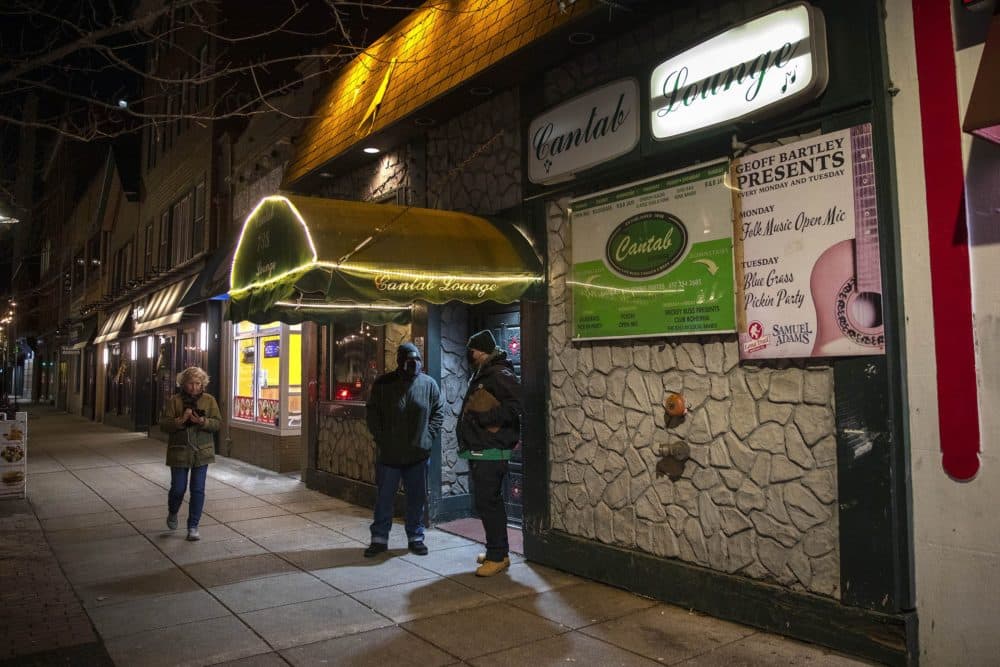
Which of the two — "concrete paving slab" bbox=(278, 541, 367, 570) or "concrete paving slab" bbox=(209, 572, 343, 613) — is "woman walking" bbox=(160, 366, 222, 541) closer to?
"concrete paving slab" bbox=(278, 541, 367, 570)

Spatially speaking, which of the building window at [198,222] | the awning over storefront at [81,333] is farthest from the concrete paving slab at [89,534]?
the awning over storefront at [81,333]

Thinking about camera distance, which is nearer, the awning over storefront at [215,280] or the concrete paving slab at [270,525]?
the concrete paving slab at [270,525]

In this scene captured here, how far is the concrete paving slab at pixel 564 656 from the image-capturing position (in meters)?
4.31

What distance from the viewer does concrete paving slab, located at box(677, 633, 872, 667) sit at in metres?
4.24

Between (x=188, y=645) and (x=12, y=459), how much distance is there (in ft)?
23.8

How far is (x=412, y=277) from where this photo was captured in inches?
251

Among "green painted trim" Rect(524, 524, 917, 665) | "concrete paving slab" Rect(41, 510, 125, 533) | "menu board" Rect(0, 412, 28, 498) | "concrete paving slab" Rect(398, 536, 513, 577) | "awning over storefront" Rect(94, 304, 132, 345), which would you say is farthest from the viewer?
"awning over storefront" Rect(94, 304, 132, 345)

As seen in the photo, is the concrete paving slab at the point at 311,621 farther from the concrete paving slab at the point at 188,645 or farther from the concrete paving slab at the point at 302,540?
the concrete paving slab at the point at 302,540

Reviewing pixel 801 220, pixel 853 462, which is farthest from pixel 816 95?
pixel 853 462

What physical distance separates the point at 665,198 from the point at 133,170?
80.0ft

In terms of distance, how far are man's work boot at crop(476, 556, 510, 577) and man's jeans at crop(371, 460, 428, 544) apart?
1.01 metres

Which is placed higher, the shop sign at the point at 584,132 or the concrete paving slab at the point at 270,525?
A: the shop sign at the point at 584,132

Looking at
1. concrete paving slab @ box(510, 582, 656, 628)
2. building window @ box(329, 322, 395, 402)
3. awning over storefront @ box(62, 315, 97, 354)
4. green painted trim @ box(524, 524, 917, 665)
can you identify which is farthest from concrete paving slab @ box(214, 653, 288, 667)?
awning over storefront @ box(62, 315, 97, 354)

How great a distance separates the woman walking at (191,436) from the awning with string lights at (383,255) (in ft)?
3.91
